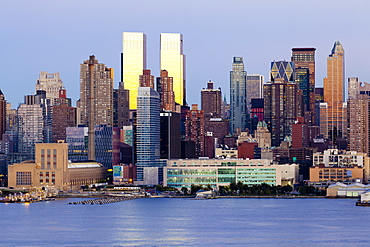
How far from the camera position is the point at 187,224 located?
336 ft

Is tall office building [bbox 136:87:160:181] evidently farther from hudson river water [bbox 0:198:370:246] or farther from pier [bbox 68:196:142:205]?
hudson river water [bbox 0:198:370:246]

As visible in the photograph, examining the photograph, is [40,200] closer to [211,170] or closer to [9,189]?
[9,189]

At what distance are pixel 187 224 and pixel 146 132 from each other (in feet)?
247

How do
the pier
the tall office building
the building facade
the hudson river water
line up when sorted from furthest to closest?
the tall office building
the building facade
the pier
the hudson river water

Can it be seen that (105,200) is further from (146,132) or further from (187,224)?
(187,224)

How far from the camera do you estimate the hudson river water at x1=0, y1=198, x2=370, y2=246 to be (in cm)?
8788

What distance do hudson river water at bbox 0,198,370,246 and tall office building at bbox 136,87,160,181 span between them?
36.6 metres

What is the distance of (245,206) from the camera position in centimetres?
12875

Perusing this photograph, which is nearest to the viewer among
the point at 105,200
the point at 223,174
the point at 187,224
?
the point at 187,224

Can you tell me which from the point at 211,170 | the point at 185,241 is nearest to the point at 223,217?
the point at 185,241

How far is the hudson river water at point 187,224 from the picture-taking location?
3460 inches

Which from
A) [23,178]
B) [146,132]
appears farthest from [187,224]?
[146,132]

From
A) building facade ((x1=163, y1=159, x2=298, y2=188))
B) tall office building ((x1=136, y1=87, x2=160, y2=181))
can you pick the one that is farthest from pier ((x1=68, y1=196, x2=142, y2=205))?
tall office building ((x1=136, y1=87, x2=160, y2=181))

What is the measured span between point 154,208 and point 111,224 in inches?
960
